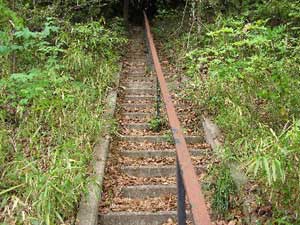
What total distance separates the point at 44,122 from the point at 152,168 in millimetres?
1414

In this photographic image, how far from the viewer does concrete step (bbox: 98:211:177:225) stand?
3699 millimetres

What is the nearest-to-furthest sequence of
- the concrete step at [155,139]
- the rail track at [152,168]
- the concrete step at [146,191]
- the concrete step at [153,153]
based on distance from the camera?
the rail track at [152,168], the concrete step at [146,191], the concrete step at [153,153], the concrete step at [155,139]

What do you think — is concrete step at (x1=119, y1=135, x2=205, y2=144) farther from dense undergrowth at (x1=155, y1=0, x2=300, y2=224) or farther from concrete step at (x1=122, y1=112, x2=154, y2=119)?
concrete step at (x1=122, y1=112, x2=154, y2=119)

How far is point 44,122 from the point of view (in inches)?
196

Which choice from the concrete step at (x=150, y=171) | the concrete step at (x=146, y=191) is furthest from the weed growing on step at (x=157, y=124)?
the concrete step at (x=146, y=191)

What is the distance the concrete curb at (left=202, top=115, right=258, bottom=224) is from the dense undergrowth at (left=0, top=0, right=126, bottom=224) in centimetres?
137

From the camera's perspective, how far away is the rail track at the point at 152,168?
8.43ft

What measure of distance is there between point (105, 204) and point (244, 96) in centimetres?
243

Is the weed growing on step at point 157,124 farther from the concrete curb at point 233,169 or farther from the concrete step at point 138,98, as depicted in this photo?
the concrete step at point 138,98

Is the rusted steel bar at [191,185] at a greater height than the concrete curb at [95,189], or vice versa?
the rusted steel bar at [191,185]

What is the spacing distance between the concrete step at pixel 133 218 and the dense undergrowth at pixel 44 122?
0.33 meters

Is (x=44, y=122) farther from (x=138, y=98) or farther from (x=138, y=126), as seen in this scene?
(x=138, y=98)

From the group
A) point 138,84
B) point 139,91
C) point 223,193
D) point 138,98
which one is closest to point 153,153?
point 223,193

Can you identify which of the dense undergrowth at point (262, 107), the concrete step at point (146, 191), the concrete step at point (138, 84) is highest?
the dense undergrowth at point (262, 107)
